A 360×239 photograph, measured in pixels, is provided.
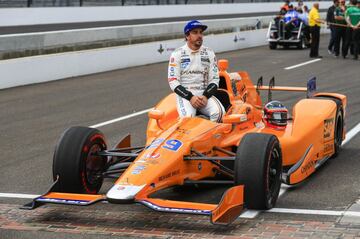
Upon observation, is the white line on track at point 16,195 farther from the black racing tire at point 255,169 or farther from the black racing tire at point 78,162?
the black racing tire at point 255,169

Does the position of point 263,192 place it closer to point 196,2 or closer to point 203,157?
point 203,157

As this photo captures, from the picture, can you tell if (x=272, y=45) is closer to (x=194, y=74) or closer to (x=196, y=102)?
(x=194, y=74)

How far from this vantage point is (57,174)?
305 inches

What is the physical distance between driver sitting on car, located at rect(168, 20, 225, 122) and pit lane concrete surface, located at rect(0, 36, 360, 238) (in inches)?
38.5

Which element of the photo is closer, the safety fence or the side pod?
the side pod

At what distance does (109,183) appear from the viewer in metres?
8.87

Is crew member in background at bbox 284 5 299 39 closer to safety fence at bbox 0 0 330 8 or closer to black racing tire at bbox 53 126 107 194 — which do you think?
safety fence at bbox 0 0 330 8

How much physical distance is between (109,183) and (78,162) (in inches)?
44.9

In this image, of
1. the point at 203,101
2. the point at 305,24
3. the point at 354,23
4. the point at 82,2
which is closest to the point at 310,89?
the point at 203,101

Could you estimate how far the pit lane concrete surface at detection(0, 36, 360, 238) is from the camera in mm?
6945

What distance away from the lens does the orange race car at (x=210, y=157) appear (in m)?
7.00

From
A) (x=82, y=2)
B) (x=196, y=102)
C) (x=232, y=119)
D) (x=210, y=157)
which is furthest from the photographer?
(x=82, y=2)

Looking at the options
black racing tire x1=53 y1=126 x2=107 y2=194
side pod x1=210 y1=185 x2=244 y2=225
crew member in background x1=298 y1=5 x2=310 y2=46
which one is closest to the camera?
side pod x1=210 y1=185 x2=244 y2=225

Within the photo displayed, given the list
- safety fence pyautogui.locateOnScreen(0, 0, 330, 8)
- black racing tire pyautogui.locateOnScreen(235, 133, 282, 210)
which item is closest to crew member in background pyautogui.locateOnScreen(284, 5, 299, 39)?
safety fence pyautogui.locateOnScreen(0, 0, 330, 8)
